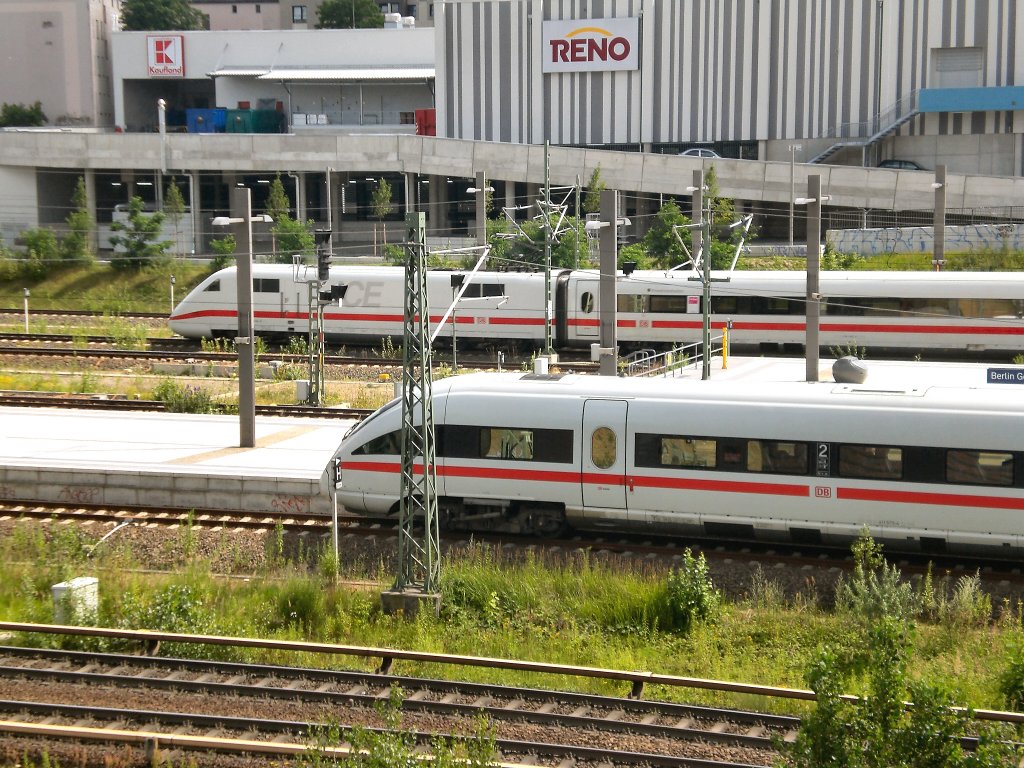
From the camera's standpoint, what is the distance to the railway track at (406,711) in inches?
384

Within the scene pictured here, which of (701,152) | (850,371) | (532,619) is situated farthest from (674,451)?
(701,152)

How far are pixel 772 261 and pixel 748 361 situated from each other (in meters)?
17.9

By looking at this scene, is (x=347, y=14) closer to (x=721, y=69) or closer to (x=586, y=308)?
(x=721, y=69)

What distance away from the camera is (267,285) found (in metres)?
32.5

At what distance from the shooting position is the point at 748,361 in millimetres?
28188

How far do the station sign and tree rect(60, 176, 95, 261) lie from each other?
1430 inches

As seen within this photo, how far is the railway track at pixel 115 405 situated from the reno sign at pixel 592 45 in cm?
3645

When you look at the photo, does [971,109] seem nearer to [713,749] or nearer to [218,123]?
[218,123]

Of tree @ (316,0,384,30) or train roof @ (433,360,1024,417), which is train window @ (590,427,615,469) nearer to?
train roof @ (433,360,1024,417)

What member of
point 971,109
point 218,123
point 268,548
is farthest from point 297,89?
point 268,548

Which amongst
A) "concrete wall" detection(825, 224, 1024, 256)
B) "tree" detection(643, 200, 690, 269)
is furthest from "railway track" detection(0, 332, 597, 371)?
"concrete wall" detection(825, 224, 1024, 256)

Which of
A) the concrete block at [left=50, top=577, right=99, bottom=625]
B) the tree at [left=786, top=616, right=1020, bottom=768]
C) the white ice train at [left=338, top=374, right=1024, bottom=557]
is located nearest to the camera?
the tree at [left=786, top=616, right=1020, bottom=768]

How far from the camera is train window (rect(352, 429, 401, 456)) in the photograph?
16234 mm

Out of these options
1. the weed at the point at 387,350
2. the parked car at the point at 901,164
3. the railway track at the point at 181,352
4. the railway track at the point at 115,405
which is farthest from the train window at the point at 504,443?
the parked car at the point at 901,164
